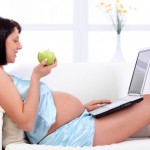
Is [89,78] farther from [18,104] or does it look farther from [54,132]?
[18,104]

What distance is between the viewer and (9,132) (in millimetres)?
1617

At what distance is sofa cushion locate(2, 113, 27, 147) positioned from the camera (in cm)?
160

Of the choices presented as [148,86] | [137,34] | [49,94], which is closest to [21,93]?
[49,94]

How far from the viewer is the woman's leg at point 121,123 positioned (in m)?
1.68

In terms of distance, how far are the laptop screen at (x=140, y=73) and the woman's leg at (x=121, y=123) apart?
265mm

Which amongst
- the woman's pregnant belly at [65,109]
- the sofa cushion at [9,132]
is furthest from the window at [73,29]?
the sofa cushion at [9,132]

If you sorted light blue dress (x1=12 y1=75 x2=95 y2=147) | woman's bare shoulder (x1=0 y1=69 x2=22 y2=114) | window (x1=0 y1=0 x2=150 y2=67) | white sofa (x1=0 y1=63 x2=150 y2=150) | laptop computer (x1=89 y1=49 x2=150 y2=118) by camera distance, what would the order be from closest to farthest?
woman's bare shoulder (x1=0 y1=69 x2=22 y2=114), light blue dress (x1=12 y1=75 x2=95 y2=147), laptop computer (x1=89 y1=49 x2=150 y2=118), white sofa (x1=0 y1=63 x2=150 y2=150), window (x1=0 y1=0 x2=150 y2=67)

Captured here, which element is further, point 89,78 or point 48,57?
point 89,78

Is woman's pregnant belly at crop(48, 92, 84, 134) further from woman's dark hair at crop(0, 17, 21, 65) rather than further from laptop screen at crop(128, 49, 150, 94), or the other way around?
laptop screen at crop(128, 49, 150, 94)

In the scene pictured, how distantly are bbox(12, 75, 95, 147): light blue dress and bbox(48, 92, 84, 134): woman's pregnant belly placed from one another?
27 millimetres

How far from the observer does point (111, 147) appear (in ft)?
4.92

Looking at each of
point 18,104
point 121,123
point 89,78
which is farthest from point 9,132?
point 89,78

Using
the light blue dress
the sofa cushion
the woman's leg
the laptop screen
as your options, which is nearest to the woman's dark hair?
the light blue dress

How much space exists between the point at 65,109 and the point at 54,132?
13cm
